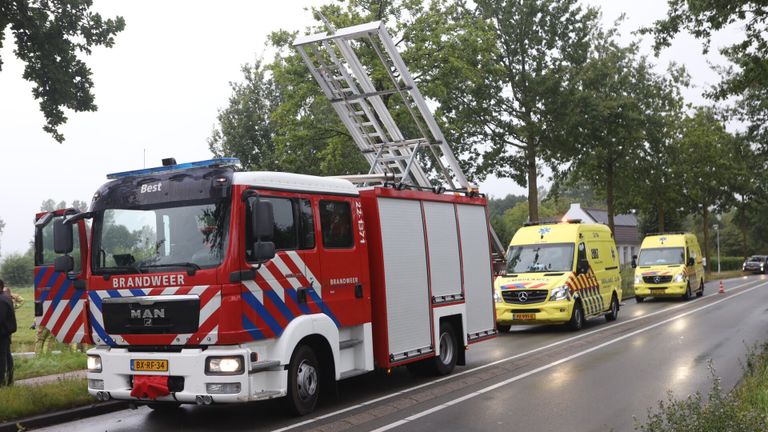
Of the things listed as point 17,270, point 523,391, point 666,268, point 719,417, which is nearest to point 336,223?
point 523,391

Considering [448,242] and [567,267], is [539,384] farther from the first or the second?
[567,267]

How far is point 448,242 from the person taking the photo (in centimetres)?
1212

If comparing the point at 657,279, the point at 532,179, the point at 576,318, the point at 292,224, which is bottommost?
the point at 576,318

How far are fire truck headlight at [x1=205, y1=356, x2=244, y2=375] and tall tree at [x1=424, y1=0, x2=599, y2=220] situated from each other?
23.0 m

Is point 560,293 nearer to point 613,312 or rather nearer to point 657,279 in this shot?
point 613,312

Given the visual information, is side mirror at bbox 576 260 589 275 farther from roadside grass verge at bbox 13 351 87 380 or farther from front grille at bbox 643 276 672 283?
roadside grass verge at bbox 13 351 87 380

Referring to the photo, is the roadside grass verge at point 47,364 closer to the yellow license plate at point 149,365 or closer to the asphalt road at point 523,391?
the asphalt road at point 523,391

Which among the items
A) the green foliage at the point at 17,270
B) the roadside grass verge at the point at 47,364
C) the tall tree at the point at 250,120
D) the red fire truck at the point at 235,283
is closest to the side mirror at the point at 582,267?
the red fire truck at the point at 235,283

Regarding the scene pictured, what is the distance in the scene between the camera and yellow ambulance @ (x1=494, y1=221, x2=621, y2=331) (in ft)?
57.5

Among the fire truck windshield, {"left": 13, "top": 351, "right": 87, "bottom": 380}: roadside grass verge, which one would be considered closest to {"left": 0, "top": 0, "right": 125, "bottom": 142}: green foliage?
{"left": 13, "top": 351, "right": 87, "bottom": 380}: roadside grass verge

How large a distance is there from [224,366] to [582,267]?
1207cm

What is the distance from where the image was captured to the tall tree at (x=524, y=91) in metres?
30.5

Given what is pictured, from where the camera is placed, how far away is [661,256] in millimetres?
28344

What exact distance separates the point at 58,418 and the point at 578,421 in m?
6.14
